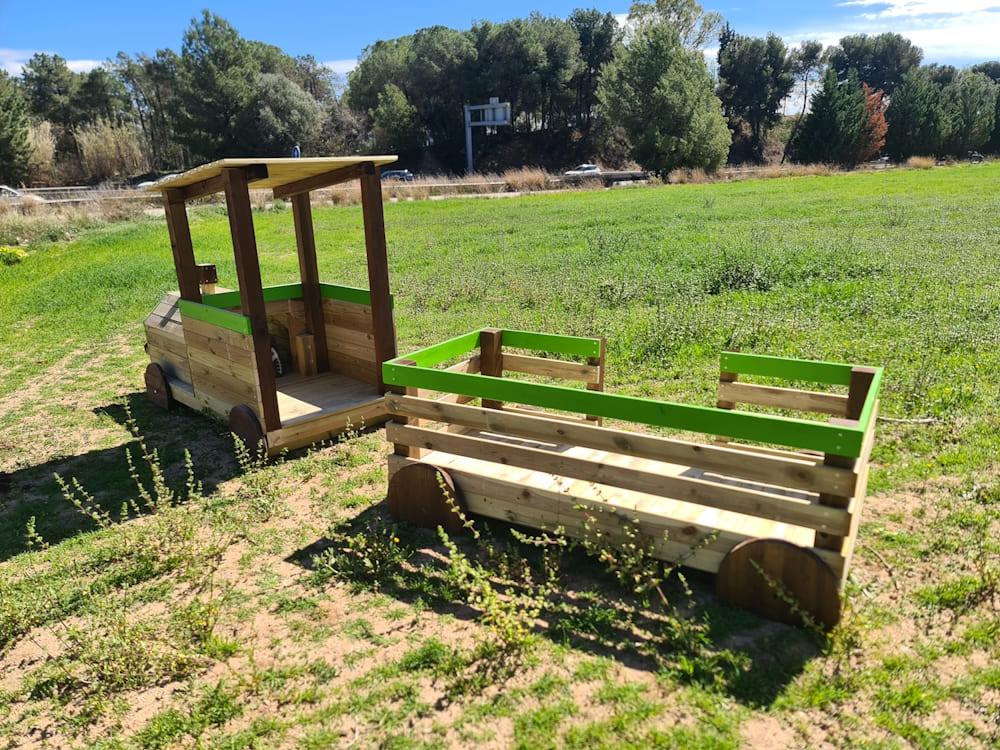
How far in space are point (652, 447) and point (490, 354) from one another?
87.3 inches

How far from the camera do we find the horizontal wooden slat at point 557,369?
550 cm

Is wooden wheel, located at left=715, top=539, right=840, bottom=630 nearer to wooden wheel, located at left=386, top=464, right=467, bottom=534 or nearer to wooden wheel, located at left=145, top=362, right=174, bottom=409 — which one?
wooden wheel, located at left=386, top=464, right=467, bottom=534

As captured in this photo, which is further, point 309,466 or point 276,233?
point 276,233

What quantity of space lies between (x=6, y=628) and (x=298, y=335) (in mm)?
4314

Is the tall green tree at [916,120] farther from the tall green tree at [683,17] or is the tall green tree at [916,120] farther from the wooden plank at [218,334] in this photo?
the wooden plank at [218,334]

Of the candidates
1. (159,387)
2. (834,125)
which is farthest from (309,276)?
(834,125)

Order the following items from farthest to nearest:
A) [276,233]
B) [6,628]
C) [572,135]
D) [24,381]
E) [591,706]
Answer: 1. [572,135]
2. [276,233]
3. [24,381]
4. [6,628]
5. [591,706]

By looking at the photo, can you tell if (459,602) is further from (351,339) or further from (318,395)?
(351,339)

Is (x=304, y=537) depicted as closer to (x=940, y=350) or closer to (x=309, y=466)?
(x=309, y=466)

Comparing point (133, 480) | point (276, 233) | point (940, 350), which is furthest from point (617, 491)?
point (276, 233)

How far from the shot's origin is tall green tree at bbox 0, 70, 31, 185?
46.1 meters

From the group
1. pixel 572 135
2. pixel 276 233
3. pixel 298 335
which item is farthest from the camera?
pixel 572 135

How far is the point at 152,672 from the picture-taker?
3463mm

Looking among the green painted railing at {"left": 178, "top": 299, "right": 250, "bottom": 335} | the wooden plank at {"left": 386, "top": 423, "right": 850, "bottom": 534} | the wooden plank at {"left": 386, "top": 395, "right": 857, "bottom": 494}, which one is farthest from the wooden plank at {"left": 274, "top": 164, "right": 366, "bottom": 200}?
the wooden plank at {"left": 386, "top": 423, "right": 850, "bottom": 534}
